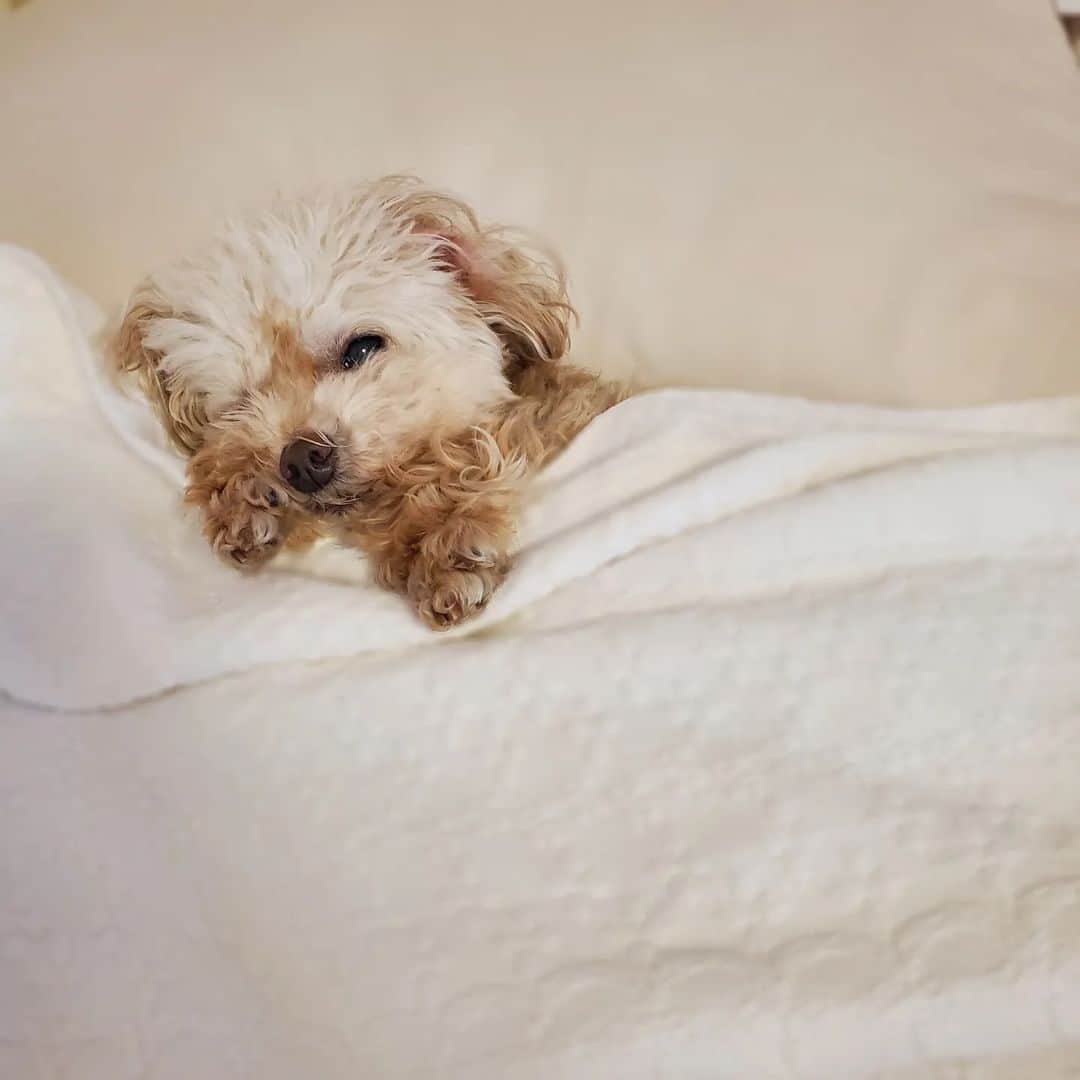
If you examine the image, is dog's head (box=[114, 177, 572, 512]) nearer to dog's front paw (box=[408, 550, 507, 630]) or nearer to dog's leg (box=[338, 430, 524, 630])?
dog's leg (box=[338, 430, 524, 630])

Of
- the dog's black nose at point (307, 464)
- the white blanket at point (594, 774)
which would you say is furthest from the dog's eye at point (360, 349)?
the white blanket at point (594, 774)

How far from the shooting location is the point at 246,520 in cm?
113

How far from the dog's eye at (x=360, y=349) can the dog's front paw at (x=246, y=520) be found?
173 mm

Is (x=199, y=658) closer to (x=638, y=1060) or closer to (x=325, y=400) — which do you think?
(x=325, y=400)

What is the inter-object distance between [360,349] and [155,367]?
28 cm

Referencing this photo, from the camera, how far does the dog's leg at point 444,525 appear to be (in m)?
1.04

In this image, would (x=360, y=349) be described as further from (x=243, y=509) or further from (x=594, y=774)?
(x=594, y=774)

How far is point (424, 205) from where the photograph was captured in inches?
48.4

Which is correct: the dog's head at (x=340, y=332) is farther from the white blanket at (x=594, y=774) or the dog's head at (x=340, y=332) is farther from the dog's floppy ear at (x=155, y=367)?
the white blanket at (x=594, y=774)

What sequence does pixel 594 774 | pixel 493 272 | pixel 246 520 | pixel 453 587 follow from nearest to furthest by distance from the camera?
pixel 594 774 → pixel 453 587 → pixel 246 520 → pixel 493 272

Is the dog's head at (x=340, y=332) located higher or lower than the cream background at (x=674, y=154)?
lower

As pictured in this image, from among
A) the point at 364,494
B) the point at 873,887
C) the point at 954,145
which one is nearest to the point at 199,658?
the point at 364,494

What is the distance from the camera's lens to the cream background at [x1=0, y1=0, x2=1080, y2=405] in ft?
3.98

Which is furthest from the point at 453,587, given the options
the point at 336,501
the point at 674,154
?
the point at 674,154
